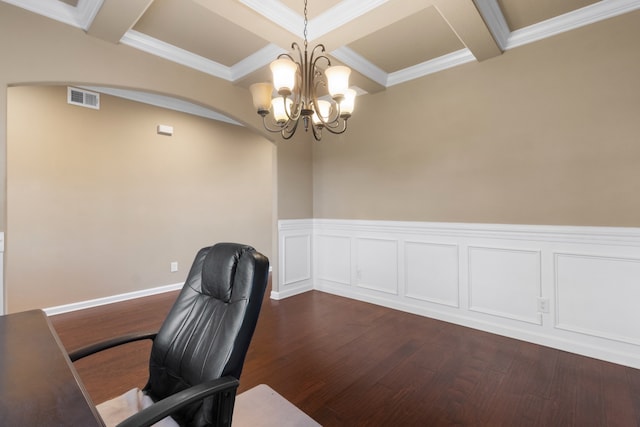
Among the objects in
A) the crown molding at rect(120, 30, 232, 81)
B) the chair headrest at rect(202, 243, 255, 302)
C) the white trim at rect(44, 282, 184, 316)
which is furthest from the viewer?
the white trim at rect(44, 282, 184, 316)

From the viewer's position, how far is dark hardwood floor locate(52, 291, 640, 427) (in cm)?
183

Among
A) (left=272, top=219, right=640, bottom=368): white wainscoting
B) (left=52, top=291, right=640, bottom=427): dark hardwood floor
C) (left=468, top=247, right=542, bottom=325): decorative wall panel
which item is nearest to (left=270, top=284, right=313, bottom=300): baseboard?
(left=272, top=219, right=640, bottom=368): white wainscoting

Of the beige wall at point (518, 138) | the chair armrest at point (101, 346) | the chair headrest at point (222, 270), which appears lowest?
the chair armrest at point (101, 346)

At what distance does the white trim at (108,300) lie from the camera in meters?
3.43

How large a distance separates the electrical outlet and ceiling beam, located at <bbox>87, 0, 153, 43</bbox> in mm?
3821

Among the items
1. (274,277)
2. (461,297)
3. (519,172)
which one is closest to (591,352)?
(461,297)

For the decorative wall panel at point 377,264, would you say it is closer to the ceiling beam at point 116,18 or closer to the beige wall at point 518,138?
the beige wall at point 518,138

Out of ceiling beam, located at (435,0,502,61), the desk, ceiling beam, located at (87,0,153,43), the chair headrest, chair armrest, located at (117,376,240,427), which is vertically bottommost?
chair armrest, located at (117,376,240,427)

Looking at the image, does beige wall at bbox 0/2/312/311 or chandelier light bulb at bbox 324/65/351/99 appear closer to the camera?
chandelier light bulb at bbox 324/65/351/99

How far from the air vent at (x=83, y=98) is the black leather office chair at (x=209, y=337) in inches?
132

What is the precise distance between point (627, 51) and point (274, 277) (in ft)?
13.1

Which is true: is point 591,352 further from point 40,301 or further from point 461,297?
point 40,301

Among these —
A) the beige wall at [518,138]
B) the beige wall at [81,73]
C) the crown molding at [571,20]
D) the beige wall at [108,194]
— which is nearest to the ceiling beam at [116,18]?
the beige wall at [81,73]

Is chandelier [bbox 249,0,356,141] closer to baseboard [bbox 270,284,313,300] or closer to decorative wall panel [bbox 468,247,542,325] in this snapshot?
decorative wall panel [bbox 468,247,542,325]
